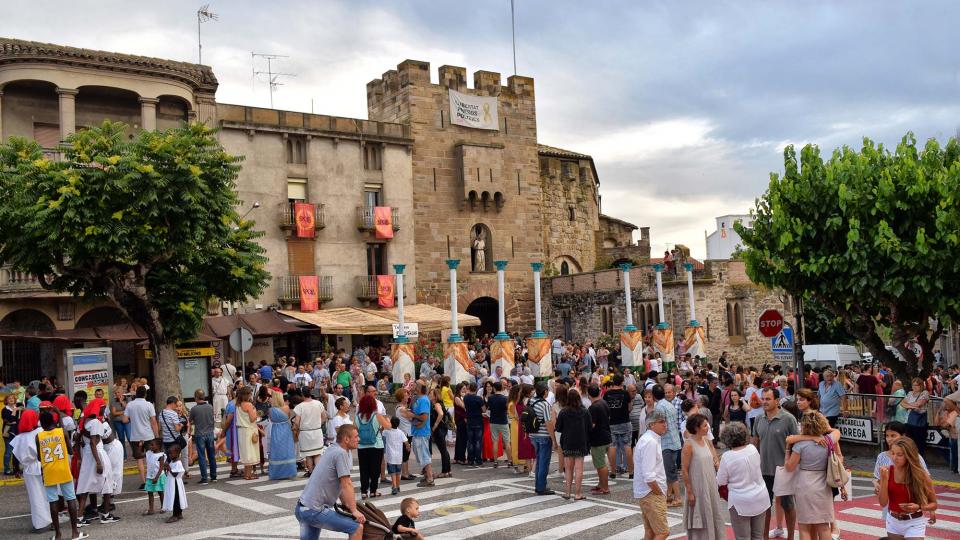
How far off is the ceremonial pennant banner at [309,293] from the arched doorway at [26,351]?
27.0ft

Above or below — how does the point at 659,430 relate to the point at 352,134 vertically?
below

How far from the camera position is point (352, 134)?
3453cm

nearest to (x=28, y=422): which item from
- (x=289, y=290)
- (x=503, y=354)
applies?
(x=503, y=354)

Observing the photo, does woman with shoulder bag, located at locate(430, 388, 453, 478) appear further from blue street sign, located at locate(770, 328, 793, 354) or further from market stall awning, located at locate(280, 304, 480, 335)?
market stall awning, located at locate(280, 304, 480, 335)

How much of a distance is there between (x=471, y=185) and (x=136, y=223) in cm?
2040

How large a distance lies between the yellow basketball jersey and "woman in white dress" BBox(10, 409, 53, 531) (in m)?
0.10

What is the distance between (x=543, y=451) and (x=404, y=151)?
80.2 ft

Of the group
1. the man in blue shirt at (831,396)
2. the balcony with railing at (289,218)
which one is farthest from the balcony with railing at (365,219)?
the man in blue shirt at (831,396)

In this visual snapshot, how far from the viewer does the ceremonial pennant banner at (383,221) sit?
34469 mm

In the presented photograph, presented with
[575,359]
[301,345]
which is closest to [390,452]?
[575,359]

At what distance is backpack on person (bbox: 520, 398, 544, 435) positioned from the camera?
43.3 ft

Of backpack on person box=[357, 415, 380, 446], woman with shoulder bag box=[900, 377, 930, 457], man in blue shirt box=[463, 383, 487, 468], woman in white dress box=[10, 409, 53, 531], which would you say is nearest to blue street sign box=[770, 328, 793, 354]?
woman with shoulder bag box=[900, 377, 930, 457]

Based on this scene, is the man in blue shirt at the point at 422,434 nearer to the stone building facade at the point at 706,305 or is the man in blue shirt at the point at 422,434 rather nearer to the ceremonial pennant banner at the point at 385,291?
the ceremonial pennant banner at the point at 385,291

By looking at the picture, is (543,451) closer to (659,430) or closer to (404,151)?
(659,430)
